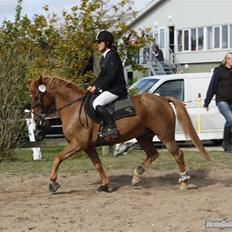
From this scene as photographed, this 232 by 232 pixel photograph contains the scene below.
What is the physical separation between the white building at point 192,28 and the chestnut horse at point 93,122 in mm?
35392

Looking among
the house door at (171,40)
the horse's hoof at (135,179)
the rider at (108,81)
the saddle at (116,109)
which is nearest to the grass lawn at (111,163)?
the horse's hoof at (135,179)

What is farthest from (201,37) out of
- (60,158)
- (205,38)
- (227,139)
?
(60,158)

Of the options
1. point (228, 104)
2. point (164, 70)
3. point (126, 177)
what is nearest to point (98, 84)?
point (126, 177)

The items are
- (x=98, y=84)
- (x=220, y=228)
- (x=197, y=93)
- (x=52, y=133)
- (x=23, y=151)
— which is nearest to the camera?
(x=220, y=228)

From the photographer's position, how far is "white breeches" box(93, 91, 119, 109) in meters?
9.83

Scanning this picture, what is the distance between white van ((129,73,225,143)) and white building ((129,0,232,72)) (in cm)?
2733

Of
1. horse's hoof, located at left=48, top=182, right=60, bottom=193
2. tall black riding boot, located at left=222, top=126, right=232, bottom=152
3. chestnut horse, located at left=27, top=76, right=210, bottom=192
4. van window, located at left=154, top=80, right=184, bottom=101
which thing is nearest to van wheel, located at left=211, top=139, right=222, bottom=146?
van window, located at left=154, top=80, right=184, bottom=101

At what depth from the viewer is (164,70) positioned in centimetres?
4506

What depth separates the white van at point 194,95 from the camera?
1786 centimetres

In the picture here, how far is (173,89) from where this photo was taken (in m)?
18.0

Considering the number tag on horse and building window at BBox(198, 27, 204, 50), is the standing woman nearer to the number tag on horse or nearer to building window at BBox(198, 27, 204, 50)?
the number tag on horse

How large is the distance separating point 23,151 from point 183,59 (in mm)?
32127

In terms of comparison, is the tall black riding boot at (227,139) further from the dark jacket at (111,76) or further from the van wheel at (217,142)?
the dark jacket at (111,76)

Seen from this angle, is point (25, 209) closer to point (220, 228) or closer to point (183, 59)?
point (220, 228)
